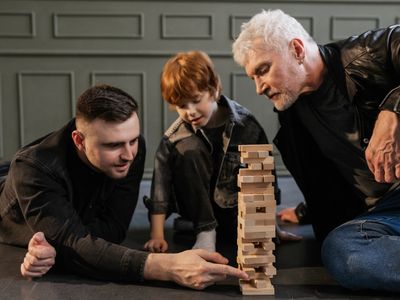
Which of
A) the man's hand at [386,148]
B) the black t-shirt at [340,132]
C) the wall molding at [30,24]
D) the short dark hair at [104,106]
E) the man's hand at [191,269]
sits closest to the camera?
the man's hand at [386,148]

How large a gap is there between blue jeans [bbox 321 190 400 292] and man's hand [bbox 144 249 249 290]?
300 millimetres

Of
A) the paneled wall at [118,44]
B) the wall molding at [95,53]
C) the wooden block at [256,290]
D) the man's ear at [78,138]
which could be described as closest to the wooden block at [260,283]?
the wooden block at [256,290]

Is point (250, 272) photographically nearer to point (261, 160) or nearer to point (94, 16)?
point (261, 160)

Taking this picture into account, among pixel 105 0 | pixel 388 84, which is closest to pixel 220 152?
pixel 388 84

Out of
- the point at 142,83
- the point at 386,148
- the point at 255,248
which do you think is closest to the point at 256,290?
the point at 255,248

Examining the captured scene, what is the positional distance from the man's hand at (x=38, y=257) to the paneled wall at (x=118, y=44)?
225 centimetres

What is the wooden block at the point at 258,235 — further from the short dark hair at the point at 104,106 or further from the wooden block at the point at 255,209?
the short dark hair at the point at 104,106

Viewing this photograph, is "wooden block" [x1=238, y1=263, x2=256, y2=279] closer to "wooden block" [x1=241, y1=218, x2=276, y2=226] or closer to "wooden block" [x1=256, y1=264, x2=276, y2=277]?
"wooden block" [x1=256, y1=264, x2=276, y2=277]

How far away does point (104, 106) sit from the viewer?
1.76 metres

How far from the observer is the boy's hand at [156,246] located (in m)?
2.13

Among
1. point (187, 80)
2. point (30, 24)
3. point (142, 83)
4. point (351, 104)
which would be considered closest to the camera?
point (351, 104)

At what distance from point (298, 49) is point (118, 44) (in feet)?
7.48

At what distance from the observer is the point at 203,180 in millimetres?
2162

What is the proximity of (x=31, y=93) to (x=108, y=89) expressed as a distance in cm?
230
